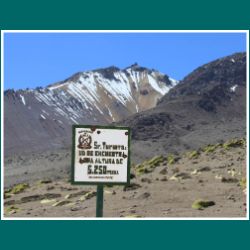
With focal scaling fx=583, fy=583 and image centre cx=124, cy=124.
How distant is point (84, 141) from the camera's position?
1160 cm

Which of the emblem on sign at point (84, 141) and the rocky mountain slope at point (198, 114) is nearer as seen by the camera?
the emblem on sign at point (84, 141)

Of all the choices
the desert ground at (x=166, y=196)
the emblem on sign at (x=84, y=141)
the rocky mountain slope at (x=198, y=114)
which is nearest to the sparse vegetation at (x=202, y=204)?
the desert ground at (x=166, y=196)

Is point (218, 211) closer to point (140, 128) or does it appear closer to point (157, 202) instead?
point (157, 202)

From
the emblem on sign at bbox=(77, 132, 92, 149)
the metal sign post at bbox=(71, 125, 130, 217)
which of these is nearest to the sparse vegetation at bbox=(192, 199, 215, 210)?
the metal sign post at bbox=(71, 125, 130, 217)

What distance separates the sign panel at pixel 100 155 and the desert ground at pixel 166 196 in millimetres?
5340

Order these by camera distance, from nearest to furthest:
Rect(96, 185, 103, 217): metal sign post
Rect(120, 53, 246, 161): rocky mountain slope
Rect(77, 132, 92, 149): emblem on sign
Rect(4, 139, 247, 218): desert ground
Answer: Rect(77, 132, 92, 149): emblem on sign
Rect(96, 185, 103, 217): metal sign post
Rect(4, 139, 247, 218): desert ground
Rect(120, 53, 246, 161): rocky mountain slope

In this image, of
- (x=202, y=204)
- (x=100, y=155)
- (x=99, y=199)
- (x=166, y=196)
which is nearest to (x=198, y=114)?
(x=166, y=196)

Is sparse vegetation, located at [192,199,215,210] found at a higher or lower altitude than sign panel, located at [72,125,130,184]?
lower

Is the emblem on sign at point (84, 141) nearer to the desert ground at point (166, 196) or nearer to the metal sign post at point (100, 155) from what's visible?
the metal sign post at point (100, 155)

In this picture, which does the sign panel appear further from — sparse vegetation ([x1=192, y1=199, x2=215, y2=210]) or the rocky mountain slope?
the rocky mountain slope

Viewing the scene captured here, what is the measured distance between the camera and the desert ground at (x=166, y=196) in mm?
18938

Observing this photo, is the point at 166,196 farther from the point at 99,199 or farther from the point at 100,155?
the point at 100,155

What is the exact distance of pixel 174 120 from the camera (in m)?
126

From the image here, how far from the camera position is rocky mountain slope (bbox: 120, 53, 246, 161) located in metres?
105
